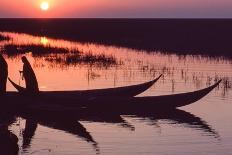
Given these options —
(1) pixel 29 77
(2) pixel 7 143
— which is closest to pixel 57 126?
(1) pixel 29 77

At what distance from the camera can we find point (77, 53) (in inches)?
1372

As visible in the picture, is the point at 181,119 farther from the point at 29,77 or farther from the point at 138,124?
the point at 29,77

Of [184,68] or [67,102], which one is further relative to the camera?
[184,68]

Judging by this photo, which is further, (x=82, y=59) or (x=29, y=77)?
(x=82, y=59)

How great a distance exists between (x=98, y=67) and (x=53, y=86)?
20.6ft

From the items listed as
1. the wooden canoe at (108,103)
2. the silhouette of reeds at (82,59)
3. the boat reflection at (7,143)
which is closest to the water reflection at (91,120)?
the wooden canoe at (108,103)

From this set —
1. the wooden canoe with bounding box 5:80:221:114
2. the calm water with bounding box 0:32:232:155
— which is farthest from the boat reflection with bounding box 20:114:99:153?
the wooden canoe with bounding box 5:80:221:114

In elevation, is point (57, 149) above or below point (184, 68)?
below

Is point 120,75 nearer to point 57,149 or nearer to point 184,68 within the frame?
point 184,68

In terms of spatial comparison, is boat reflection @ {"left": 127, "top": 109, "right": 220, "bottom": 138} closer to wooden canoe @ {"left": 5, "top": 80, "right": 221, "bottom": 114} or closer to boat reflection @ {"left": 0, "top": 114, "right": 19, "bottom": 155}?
wooden canoe @ {"left": 5, "top": 80, "right": 221, "bottom": 114}

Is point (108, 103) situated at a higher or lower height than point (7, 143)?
higher

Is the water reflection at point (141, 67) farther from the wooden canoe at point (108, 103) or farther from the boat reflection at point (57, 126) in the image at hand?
the boat reflection at point (57, 126)

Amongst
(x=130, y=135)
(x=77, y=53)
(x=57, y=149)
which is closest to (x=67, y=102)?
(x=130, y=135)

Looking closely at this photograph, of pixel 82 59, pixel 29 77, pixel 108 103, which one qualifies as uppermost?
pixel 82 59
